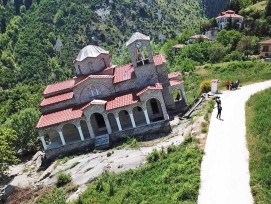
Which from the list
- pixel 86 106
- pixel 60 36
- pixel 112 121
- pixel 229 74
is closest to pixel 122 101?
pixel 112 121

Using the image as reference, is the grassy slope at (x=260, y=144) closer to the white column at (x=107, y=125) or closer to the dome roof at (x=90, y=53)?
the white column at (x=107, y=125)

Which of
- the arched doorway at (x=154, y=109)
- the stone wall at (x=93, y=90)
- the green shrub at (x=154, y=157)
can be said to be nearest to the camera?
the green shrub at (x=154, y=157)

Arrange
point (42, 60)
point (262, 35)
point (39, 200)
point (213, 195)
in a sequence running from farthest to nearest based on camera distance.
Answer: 1. point (42, 60)
2. point (262, 35)
3. point (39, 200)
4. point (213, 195)

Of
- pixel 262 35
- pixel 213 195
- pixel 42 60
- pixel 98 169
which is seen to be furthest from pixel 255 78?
pixel 42 60

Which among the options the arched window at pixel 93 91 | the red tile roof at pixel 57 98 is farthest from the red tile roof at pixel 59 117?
the arched window at pixel 93 91

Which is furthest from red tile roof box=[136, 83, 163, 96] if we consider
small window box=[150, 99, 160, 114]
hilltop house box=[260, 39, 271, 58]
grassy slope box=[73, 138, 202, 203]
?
hilltop house box=[260, 39, 271, 58]

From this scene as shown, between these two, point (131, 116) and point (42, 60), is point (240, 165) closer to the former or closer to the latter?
point (131, 116)
